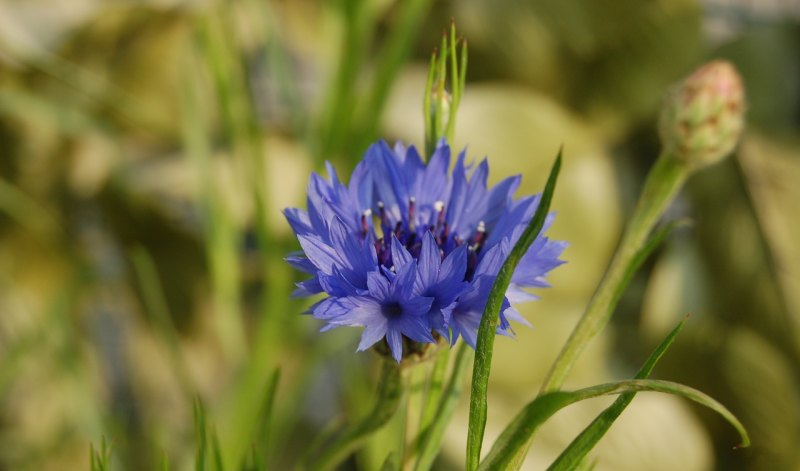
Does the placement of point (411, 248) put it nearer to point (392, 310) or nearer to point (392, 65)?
point (392, 310)

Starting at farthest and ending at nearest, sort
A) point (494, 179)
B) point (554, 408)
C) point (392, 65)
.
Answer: point (494, 179) → point (392, 65) → point (554, 408)

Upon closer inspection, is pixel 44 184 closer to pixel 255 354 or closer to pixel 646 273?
pixel 255 354

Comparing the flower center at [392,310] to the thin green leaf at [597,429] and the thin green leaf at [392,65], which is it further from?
the thin green leaf at [392,65]

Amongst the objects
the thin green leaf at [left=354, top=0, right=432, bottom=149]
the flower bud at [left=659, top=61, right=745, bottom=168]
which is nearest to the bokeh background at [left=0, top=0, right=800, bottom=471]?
the thin green leaf at [left=354, top=0, right=432, bottom=149]

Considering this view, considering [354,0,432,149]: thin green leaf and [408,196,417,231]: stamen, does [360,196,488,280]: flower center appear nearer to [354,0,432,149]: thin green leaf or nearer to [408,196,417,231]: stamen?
[408,196,417,231]: stamen

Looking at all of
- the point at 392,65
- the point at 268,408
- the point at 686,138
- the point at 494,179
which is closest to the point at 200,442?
the point at 268,408

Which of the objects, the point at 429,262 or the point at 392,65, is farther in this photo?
the point at 392,65
